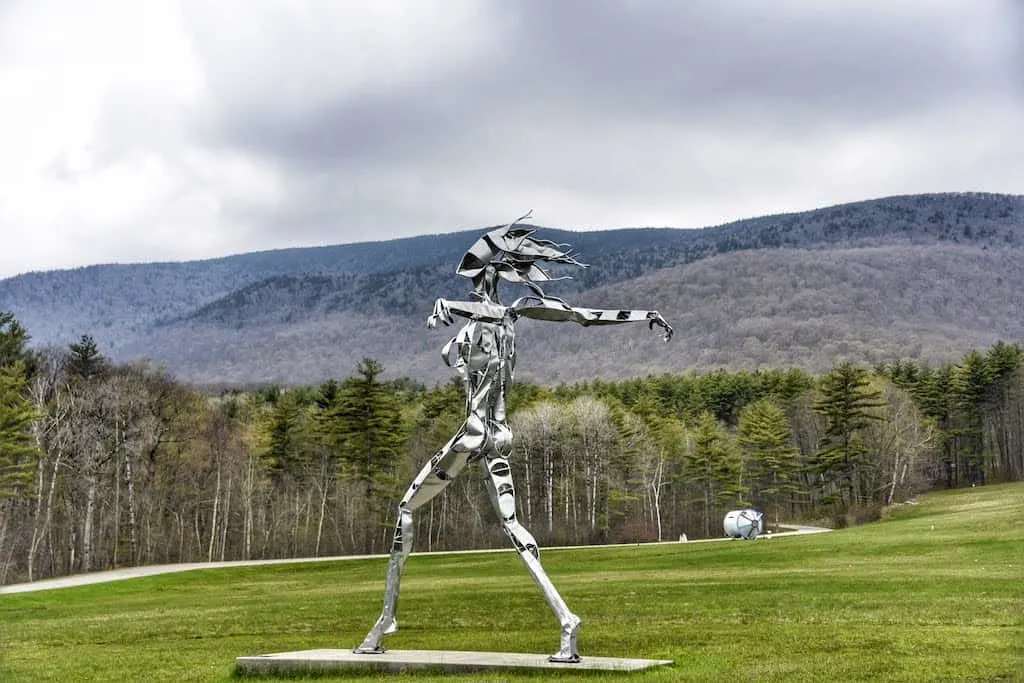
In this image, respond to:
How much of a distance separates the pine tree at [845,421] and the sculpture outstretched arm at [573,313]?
204ft

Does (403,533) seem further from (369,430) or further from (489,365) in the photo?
(369,430)

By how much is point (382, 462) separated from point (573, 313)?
52994 millimetres

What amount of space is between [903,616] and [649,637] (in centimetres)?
472

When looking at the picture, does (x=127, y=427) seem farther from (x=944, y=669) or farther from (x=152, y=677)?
(x=944, y=669)

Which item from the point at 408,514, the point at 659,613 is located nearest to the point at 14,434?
the point at 659,613

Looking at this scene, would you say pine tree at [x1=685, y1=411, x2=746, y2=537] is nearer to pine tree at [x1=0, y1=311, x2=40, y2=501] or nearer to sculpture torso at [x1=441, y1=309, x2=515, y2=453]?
pine tree at [x1=0, y1=311, x2=40, y2=501]

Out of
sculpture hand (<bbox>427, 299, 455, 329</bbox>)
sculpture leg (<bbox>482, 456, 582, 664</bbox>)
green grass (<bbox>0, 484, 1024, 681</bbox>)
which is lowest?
green grass (<bbox>0, 484, 1024, 681</bbox>)

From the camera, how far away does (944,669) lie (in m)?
13.3

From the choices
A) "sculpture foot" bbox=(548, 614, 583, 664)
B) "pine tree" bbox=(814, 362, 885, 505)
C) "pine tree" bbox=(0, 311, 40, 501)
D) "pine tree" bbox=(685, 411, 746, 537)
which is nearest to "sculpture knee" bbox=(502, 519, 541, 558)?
"sculpture foot" bbox=(548, 614, 583, 664)

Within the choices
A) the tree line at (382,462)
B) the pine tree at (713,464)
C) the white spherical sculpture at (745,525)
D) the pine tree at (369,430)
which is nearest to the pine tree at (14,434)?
the tree line at (382,462)

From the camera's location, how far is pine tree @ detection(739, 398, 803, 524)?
8169 cm

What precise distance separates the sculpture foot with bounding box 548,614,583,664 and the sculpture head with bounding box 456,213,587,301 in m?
4.78

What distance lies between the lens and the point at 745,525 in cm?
5606

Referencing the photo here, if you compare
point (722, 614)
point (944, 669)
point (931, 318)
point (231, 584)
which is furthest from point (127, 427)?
point (931, 318)
